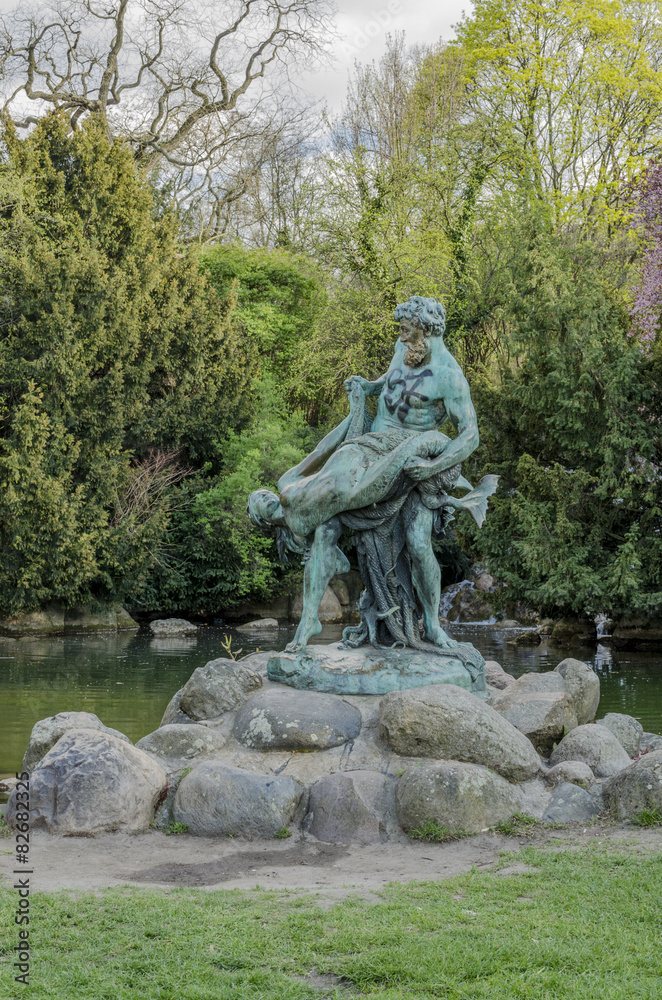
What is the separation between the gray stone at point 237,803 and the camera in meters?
5.99

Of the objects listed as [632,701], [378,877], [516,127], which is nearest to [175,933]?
[378,877]

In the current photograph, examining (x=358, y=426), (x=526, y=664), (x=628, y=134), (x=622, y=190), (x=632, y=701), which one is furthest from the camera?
(x=628, y=134)

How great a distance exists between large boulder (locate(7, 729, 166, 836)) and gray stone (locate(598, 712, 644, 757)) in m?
3.65

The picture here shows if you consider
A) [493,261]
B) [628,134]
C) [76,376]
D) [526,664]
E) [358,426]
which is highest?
[628,134]

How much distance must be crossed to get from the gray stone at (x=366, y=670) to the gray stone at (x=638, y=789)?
60.8 inches

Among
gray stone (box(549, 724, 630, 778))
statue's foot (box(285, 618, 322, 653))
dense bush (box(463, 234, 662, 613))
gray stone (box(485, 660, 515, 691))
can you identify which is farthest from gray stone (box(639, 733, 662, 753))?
dense bush (box(463, 234, 662, 613))

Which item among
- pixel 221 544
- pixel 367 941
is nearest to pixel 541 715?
pixel 367 941

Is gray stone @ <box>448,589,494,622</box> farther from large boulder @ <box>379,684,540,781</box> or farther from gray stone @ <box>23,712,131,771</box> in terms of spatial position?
large boulder @ <box>379,684,540,781</box>

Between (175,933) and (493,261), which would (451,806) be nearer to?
(175,933)

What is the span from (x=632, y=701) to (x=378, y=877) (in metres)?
7.72

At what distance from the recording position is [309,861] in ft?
18.3

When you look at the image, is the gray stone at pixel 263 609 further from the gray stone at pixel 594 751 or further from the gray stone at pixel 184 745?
the gray stone at pixel 594 751

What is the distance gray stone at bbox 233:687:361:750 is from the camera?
22.0 ft

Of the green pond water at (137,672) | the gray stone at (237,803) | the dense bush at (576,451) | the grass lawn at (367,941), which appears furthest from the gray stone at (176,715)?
the dense bush at (576,451)
